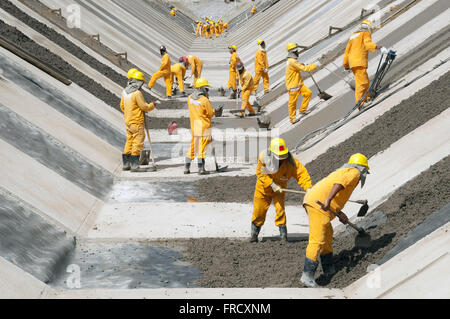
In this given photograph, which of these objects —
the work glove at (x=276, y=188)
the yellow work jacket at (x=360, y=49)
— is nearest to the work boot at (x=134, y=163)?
the work glove at (x=276, y=188)

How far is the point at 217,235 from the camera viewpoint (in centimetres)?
825

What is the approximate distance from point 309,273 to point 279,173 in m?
1.48

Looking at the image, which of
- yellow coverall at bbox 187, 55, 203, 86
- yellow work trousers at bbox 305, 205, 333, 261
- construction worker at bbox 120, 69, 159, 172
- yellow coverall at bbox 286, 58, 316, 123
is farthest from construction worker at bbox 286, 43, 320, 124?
yellow work trousers at bbox 305, 205, 333, 261

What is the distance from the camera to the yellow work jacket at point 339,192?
6484mm

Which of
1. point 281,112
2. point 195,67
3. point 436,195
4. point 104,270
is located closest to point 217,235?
point 104,270

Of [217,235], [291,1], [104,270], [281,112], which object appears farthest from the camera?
[291,1]

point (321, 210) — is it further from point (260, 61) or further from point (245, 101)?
point (260, 61)

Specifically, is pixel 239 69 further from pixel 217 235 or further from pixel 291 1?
pixel 291 1

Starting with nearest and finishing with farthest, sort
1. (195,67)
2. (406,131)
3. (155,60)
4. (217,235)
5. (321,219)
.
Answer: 1. (321,219)
2. (217,235)
3. (406,131)
4. (195,67)
5. (155,60)

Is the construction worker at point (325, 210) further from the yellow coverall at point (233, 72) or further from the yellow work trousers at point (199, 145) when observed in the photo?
the yellow coverall at point (233, 72)

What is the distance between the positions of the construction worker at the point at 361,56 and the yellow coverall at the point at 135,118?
171 inches

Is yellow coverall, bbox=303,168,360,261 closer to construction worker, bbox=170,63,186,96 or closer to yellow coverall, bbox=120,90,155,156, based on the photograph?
yellow coverall, bbox=120,90,155,156

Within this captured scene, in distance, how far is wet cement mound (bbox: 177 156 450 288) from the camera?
6.75m

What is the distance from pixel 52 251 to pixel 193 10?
6357 cm
